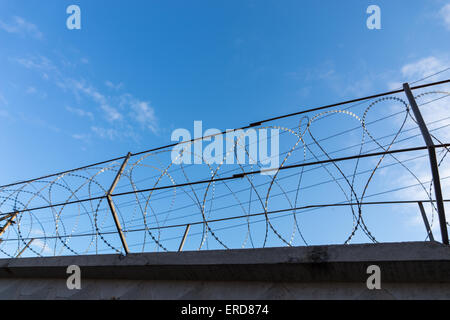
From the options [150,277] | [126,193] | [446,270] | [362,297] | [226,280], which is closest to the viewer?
[446,270]

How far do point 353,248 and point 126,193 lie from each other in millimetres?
2572

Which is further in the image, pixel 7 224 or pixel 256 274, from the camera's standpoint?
pixel 7 224

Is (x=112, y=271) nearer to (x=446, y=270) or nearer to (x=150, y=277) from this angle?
(x=150, y=277)

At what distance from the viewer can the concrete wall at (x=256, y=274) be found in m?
2.32

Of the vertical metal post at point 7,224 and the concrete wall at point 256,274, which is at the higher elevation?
the vertical metal post at point 7,224

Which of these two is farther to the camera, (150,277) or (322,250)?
(150,277)

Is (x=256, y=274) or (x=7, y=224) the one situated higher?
(x=7, y=224)

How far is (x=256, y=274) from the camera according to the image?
281 centimetres

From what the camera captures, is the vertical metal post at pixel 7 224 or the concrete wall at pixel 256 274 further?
the vertical metal post at pixel 7 224

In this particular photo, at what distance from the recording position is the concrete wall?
232 cm

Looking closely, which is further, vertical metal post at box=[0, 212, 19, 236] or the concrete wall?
vertical metal post at box=[0, 212, 19, 236]

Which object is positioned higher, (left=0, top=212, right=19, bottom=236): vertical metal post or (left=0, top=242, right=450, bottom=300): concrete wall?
(left=0, top=212, right=19, bottom=236): vertical metal post
